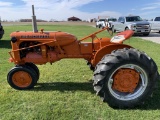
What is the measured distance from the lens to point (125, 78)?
4004mm

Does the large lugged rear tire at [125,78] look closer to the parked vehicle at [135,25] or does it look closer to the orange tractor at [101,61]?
the orange tractor at [101,61]

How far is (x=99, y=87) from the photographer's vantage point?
3.88 meters

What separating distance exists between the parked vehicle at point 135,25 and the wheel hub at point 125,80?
14.4 meters

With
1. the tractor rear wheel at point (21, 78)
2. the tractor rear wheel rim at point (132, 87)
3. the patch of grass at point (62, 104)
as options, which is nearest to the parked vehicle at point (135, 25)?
the patch of grass at point (62, 104)

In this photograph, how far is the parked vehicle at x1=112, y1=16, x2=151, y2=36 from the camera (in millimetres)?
18609

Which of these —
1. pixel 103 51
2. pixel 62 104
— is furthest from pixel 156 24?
pixel 62 104

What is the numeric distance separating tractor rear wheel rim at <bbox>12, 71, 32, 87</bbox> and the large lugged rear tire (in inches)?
63.7

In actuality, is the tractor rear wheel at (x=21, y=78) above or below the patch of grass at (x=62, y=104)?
above

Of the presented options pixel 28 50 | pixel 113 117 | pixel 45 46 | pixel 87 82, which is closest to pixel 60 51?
pixel 45 46

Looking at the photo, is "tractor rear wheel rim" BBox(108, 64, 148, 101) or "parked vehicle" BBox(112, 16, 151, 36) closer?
"tractor rear wheel rim" BBox(108, 64, 148, 101)

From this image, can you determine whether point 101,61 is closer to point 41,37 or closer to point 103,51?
point 103,51

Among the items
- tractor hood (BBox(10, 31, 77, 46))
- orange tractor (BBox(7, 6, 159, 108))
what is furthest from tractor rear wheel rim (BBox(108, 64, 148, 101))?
tractor hood (BBox(10, 31, 77, 46))

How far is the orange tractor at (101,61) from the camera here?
12.7 feet

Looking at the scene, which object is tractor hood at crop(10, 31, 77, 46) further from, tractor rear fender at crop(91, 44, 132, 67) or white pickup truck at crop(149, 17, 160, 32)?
white pickup truck at crop(149, 17, 160, 32)
